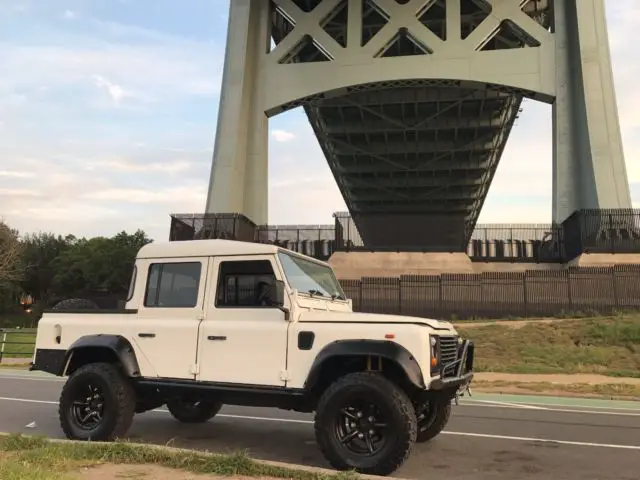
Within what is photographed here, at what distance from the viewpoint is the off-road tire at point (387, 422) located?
5.74 m

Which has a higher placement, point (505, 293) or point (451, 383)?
point (505, 293)

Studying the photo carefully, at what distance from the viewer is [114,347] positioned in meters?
7.11

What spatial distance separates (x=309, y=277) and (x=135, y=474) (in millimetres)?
2896

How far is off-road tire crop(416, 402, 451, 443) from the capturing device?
23.4 feet

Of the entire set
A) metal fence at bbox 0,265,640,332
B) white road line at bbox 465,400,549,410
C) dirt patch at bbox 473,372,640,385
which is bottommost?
white road line at bbox 465,400,549,410

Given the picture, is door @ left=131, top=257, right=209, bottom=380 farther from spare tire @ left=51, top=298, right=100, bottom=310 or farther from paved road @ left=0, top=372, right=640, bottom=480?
paved road @ left=0, top=372, right=640, bottom=480

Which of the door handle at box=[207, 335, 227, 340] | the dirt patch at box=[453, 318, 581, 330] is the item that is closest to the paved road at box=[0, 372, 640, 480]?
the door handle at box=[207, 335, 227, 340]

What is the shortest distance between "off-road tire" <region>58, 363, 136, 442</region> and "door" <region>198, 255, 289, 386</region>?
108 centimetres

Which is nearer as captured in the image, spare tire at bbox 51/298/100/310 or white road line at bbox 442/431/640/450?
white road line at bbox 442/431/640/450

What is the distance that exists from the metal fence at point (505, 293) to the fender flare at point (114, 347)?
18852 millimetres

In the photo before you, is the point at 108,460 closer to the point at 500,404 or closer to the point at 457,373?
the point at 457,373

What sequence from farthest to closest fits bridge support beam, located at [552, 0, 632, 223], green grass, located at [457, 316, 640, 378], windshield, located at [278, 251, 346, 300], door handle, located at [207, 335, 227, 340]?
bridge support beam, located at [552, 0, 632, 223] < green grass, located at [457, 316, 640, 378] < windshield, located at [278, 251, 346, 300] < door handle, located at [207, 335, 227, 340]

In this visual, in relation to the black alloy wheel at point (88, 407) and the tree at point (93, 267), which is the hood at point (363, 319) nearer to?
the black alloy wheel at point (88, 407)

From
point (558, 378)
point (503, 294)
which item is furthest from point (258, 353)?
point (503, 294)
